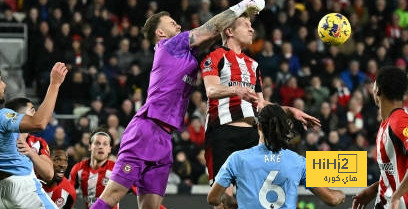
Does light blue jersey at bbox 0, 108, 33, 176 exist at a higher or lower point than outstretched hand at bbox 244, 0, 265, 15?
lower

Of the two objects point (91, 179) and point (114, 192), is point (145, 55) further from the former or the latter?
point (114, 192)

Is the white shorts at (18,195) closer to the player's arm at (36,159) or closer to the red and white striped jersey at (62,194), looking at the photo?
the player's arm at (36,159)

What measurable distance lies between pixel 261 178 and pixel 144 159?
161 cm

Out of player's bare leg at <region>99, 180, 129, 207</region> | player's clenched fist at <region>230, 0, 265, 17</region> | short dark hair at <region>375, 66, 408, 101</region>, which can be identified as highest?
player's clenched fist at <region>230, 0, 265, 17</region>

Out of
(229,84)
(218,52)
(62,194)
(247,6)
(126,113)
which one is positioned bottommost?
(62,194)

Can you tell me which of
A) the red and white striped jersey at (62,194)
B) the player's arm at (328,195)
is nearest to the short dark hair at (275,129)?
the player's arm at (328,195)

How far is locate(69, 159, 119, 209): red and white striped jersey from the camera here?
32.8ft

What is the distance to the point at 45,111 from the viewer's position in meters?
6.55

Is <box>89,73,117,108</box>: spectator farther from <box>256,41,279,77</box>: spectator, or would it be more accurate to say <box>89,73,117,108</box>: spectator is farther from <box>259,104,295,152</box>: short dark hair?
<box>259,104,295,152</box>: short dark hair

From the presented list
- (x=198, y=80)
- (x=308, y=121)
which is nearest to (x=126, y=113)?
(x=198, y=80)

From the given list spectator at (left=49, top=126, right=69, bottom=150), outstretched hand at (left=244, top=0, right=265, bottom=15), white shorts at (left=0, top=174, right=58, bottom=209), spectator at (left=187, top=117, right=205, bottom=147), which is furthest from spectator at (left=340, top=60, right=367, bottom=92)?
white shorts at (left=0, top=174, right=58, bottom=209)

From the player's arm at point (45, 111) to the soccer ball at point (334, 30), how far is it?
3528mm

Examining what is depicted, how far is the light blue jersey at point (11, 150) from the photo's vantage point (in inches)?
266

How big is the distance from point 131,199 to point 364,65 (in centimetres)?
872
